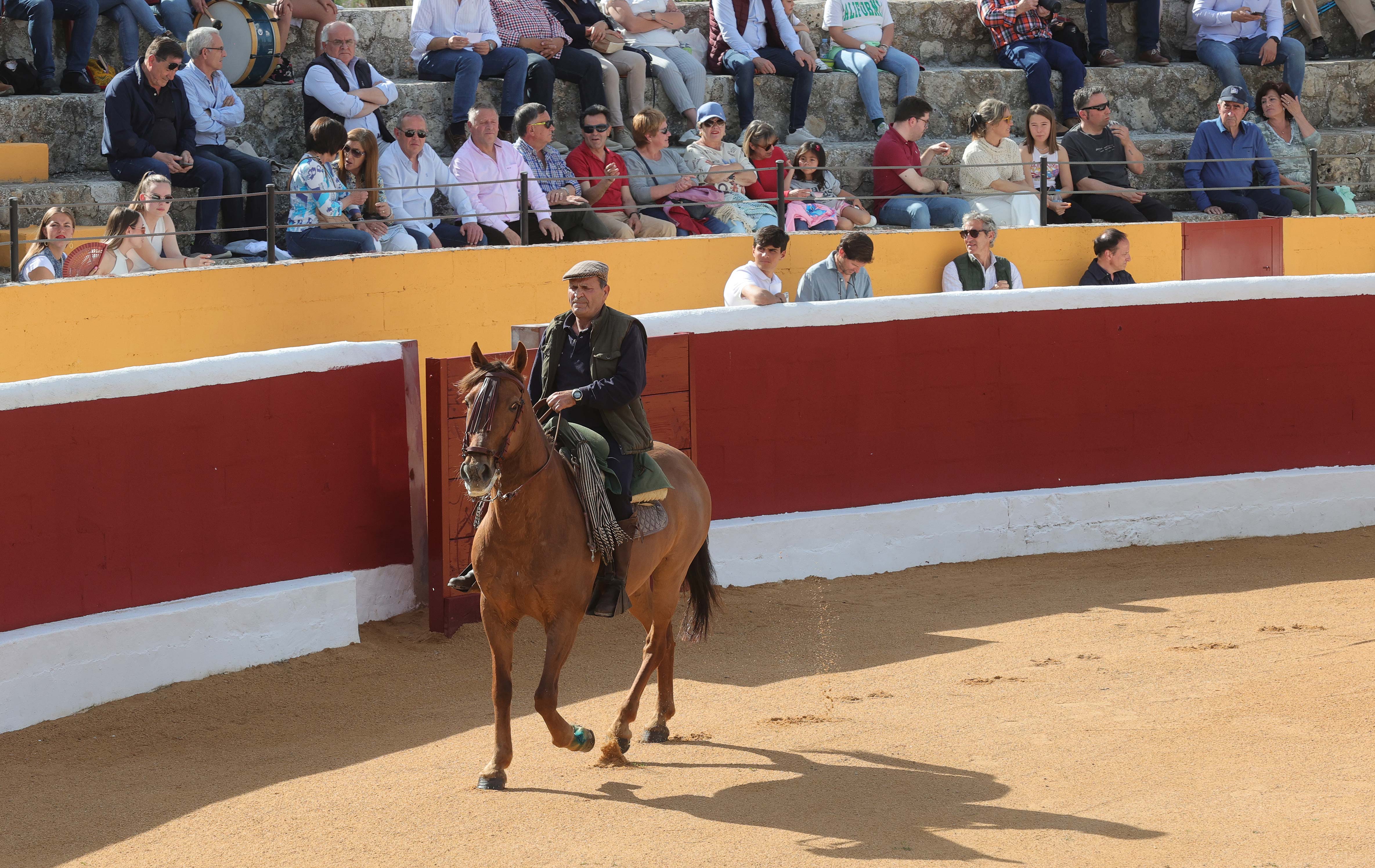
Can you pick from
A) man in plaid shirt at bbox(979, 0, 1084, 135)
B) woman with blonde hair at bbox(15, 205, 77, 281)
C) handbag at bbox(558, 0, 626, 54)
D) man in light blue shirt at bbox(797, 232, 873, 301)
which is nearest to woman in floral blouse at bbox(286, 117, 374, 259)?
woman with blonde hair at bbox(15, 205, 77, 281)

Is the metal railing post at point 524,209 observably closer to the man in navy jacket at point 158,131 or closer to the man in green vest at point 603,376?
the man in navy jacket at point 158,131

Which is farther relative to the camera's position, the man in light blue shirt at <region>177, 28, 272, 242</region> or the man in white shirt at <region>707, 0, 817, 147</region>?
the man in white shirt at <region>707, 0, 817, 147</region>

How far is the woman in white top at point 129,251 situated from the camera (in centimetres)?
823

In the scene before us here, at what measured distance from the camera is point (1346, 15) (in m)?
15.5

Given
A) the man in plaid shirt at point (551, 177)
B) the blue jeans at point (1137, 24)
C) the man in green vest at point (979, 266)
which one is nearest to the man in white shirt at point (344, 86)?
the man in plaid shirt at point (551, 177)

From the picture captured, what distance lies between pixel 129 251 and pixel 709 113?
13.1 ft

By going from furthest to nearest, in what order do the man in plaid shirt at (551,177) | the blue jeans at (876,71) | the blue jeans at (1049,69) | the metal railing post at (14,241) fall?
the blue jeans at (1049,69), the blue jeans at (876,71), the man in plaid shirt at (551,177), the metal railing post at (14,241)

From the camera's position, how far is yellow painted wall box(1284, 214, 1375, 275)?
39.3 ft

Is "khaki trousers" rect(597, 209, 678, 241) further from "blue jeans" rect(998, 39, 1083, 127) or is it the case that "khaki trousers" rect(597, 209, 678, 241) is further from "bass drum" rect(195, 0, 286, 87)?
"blue jeans" rect(998, 39, 1083, 127)

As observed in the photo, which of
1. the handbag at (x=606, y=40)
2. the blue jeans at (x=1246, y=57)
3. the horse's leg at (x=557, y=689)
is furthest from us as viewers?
the blue jeans at (x=1246, y=57)

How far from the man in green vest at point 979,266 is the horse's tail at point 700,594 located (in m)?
4.06

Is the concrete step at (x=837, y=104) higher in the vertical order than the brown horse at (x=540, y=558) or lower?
higher

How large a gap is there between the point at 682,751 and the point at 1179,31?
1165cm

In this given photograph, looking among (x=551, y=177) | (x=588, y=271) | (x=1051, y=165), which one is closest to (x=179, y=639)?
(x=588, y=271)
